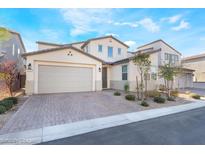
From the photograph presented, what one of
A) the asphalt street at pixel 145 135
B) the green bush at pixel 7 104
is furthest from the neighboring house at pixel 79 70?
the asphalt street at pixel 145 135

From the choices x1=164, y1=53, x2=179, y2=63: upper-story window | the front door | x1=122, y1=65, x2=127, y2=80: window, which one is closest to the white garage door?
the front door

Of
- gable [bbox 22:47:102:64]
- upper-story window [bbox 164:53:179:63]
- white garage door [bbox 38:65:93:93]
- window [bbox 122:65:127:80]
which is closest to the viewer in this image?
gable [bbox 22:47:102:64]

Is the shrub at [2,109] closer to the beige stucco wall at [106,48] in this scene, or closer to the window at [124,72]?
the window at [124,72]

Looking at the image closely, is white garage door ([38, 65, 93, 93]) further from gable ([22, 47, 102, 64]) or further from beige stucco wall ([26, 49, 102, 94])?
gable ([22, 47, 102, 64])

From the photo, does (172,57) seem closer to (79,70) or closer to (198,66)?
(198,66)

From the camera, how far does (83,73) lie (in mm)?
12875

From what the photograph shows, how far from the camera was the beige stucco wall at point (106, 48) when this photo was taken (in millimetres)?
17073

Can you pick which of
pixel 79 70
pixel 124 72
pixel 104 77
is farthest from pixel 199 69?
pixel 79 70

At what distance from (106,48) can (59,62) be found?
8.27 meters

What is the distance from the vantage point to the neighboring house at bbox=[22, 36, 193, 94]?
1087cm

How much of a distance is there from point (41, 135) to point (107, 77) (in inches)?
523
